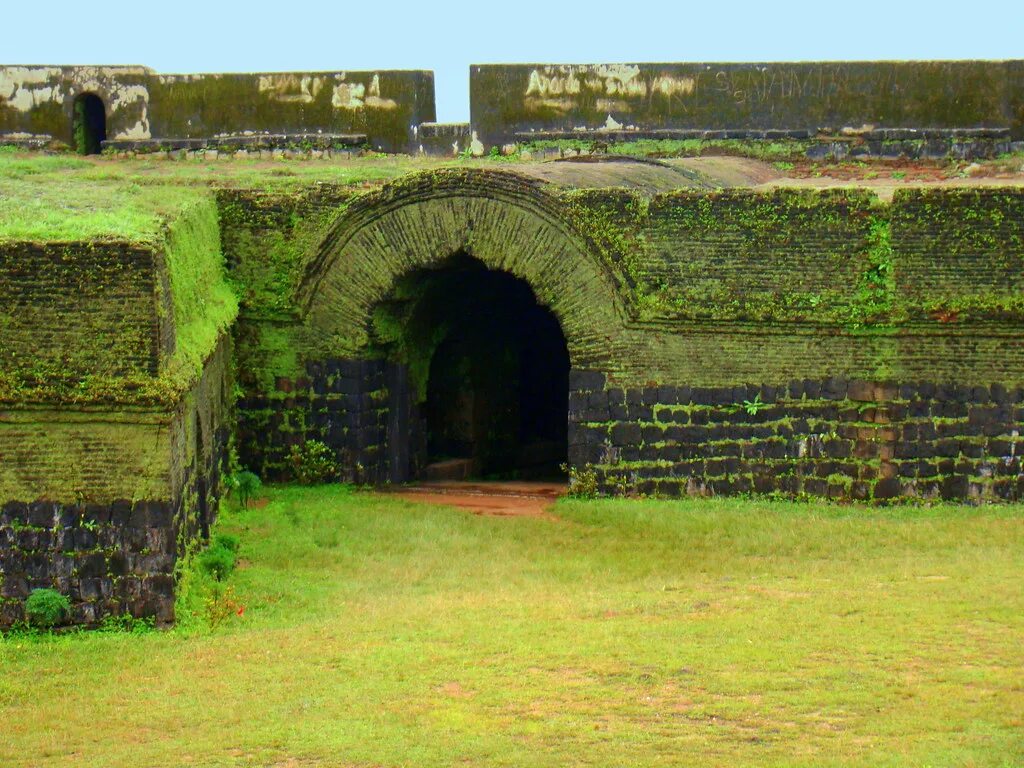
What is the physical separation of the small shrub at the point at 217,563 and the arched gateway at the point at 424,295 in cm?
323

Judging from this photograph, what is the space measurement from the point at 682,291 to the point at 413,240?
242 centimetres

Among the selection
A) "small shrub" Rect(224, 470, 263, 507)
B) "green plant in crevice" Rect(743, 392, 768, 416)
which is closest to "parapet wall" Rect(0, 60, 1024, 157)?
"green plant in crevice" Rect(743, 392, 768, 416)

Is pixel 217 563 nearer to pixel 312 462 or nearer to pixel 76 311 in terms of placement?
pixel 76 311

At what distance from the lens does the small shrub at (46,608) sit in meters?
12.4

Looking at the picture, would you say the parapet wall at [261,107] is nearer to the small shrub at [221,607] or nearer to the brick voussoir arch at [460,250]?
A: the brick voussoir arch at [460,250]

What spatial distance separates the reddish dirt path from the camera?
16172 millimetres

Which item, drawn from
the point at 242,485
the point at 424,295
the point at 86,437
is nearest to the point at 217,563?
the point at 86,437

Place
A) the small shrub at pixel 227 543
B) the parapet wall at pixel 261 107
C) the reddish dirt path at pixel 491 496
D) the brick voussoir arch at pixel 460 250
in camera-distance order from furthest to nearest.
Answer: the parapet wall at pixel 261 107 → the reddish dirt path at pixel 491 496 → the brick voussoir arch at pixel 460 250 → the small shrub at pixel 227 543

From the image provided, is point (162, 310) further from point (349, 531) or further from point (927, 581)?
point (927, 581)

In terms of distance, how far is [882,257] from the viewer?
51.2 feet

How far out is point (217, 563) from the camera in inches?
537

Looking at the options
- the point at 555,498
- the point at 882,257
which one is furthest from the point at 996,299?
the point at 555,498

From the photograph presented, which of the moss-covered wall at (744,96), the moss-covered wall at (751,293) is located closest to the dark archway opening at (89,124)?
the moss-covered wall at (744,96)

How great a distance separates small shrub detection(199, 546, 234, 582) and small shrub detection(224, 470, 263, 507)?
223cm
